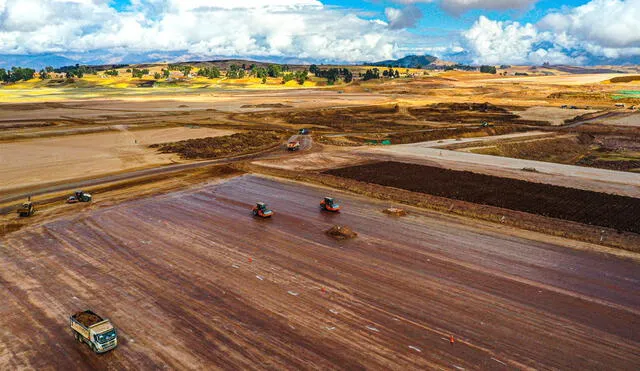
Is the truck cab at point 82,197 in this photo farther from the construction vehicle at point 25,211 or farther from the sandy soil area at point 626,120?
the sandy soil area at point 626,120

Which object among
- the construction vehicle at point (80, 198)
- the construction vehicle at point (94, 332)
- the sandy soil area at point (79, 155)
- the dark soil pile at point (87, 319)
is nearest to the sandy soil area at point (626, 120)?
the sandy soil area at point (79, 155)

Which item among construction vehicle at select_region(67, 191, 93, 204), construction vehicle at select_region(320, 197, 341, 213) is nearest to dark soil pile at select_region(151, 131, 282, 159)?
construction vehicle at select_region(67, 191, 93, 204)

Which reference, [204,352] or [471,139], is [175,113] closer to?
[471,139]

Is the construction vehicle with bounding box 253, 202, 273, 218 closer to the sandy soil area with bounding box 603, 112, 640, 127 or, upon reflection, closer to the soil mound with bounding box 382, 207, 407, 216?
the soil mound with bounding box 382, 207, 407, 216

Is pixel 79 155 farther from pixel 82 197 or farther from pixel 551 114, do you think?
pixel 551 114

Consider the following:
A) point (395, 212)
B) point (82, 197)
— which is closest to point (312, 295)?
point (395, 212)

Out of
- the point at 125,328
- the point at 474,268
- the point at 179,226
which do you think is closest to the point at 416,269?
the point at 474,268
